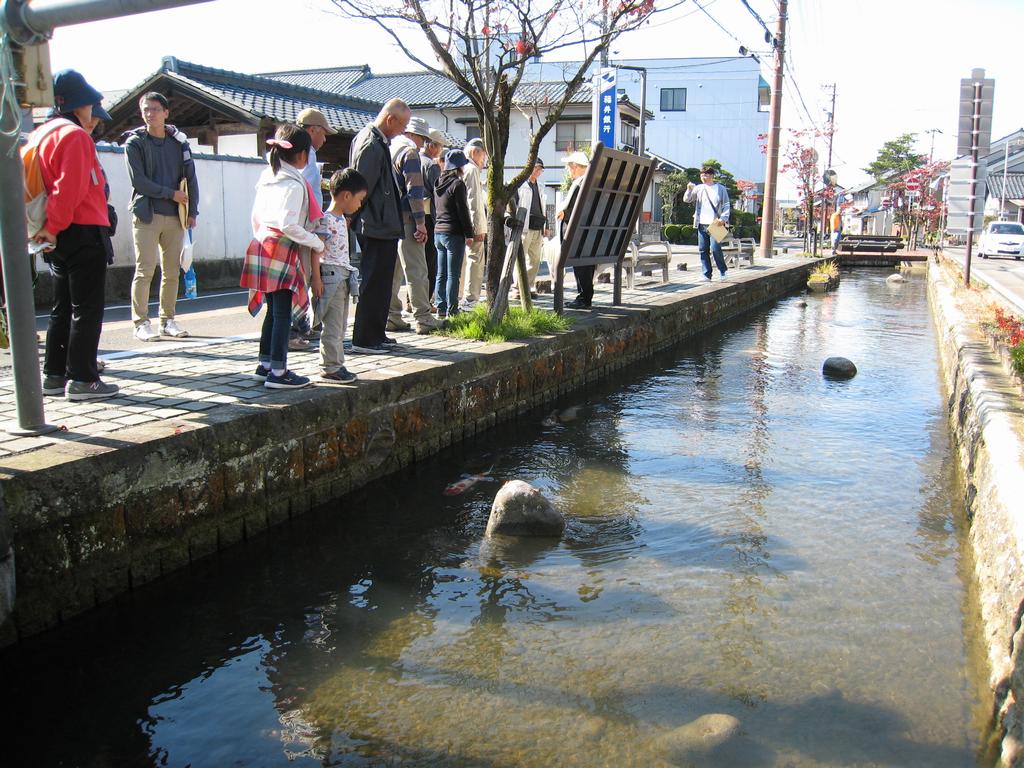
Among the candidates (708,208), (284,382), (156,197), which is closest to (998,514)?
(284,382)

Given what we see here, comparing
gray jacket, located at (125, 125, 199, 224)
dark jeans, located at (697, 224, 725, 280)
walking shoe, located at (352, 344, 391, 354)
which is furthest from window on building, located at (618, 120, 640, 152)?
walking shoe, located at (352, 344, 391, 354)

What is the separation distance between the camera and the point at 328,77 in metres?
33.5

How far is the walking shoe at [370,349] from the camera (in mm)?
6152

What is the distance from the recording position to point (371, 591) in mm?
3887

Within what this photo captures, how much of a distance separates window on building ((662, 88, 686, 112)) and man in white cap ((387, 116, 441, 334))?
5141cm

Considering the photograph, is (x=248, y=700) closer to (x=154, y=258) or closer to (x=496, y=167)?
(x=154, y=258)

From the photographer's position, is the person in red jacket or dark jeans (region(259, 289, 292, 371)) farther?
dark jeans (region(259, 289, 292, 371))

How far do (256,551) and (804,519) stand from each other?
2922mm

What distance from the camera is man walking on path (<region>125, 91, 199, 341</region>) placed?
6402mm

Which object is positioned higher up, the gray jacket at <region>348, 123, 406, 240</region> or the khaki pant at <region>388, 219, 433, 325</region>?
the gray jacket at <region>348, 123, 406, 240</region>

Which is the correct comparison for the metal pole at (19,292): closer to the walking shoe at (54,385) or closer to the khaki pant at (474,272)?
the walking shoe at (54,385)

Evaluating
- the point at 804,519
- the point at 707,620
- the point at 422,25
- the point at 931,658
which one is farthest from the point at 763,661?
the point at 422,25

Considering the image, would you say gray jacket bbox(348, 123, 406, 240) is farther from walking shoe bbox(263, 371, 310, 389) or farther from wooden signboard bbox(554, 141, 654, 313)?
wooden signboard bbox(554, 141, 654, 313)

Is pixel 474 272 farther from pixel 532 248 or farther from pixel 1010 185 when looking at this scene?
pixel 1010 185
